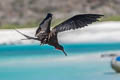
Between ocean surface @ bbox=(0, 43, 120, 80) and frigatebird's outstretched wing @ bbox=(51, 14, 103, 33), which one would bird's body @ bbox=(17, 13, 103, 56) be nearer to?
frigatebird's outstretched wing @ bbox=(51, 14, 103, 33)

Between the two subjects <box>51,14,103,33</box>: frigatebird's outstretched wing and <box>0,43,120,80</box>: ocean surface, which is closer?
<box>51,14,103,33</box>: frigatebird's outstretched wing

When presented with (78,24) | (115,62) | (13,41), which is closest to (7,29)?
(13,41)

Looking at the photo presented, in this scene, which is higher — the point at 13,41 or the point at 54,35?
the point at 13,41

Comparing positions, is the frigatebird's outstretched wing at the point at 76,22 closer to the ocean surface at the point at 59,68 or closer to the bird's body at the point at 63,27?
the bird's body at the point at 63,27

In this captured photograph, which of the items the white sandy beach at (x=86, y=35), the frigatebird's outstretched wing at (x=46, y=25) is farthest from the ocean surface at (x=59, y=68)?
the white sandy beach at (x=86, y=35)

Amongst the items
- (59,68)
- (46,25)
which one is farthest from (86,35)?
(46,25)

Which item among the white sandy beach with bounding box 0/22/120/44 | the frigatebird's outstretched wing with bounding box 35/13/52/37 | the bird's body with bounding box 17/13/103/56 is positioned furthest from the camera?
the white sandy beach with bounding box 0/22/120/44

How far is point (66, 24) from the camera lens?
5.84m

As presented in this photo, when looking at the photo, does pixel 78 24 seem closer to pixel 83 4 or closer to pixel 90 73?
pixel 90 73

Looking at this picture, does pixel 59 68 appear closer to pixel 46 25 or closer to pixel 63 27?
pixel 46 25

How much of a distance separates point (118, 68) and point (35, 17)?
78.4 m

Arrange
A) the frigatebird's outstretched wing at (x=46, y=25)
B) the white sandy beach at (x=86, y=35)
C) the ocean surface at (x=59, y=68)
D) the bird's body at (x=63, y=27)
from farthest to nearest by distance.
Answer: the white sandy beach at (x=86, y=35) → the ocean surface at (x=59, y=68) → the frigatebird's outstretched wing at (x=46, y=25) → the bird's body at (x=63, y=27)

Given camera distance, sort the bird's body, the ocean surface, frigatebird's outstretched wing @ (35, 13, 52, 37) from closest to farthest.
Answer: the bird's body, frigatebird's outstretched wing @ (35, 13, 52, 37), the ocean surface

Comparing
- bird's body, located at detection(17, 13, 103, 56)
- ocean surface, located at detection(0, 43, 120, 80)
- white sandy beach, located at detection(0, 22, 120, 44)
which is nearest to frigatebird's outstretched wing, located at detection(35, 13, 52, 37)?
bird's body, located at detection(17, 13, 103, 56)
